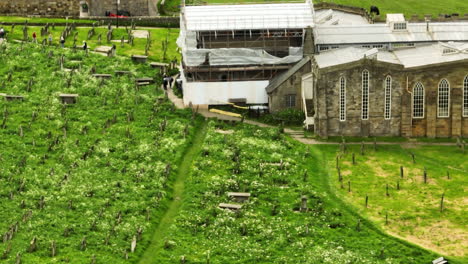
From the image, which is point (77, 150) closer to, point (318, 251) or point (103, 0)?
point (318, 251)

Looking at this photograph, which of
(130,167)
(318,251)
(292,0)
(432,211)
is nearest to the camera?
(318,251)

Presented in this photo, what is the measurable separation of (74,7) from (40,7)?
16.7ft

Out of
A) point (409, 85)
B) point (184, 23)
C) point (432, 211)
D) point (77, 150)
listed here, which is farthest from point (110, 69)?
point (432, 211)

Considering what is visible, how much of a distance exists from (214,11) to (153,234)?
149 feet

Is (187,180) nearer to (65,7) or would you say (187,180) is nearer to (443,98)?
(443,98)

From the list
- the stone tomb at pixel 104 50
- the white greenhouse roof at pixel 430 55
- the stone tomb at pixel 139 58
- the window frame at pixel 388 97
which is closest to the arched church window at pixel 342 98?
the window frame at pixel 388 97

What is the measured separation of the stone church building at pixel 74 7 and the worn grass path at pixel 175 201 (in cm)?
4682

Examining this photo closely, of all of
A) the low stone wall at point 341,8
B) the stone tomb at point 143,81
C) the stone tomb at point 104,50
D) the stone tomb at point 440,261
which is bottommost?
the stone tomb at point 440,261

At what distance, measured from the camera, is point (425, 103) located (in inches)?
5610

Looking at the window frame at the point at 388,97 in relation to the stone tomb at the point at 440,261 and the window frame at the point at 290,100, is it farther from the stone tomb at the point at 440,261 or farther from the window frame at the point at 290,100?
the stone tomb at the point at 440,261

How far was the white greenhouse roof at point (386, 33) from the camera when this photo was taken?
151 metres

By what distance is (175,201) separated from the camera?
124688mm

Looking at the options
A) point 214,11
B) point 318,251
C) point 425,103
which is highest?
point 214,11

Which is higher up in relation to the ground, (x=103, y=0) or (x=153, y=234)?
(x=103, y=0)
